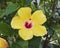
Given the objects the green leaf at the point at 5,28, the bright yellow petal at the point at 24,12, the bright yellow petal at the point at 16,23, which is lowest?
the green leaf at the point at 5,28

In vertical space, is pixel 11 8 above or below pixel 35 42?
above

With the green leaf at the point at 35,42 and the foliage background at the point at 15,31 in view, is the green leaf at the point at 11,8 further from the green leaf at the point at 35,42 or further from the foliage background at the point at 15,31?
the green leaf at the point at 35,42

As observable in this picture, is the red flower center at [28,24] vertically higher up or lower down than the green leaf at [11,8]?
lower down

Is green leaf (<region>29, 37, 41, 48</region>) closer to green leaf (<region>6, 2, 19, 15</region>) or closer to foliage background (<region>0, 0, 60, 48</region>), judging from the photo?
foliage background (<region>0, 0, 60, 48</region>)

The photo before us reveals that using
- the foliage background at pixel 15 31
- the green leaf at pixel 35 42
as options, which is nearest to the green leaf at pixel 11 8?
the foliage background at pixel 15 31

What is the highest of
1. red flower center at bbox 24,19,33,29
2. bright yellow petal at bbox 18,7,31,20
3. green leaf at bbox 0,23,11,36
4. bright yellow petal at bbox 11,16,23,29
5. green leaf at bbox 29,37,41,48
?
bright yellow petal at bbox 18,7,31,20

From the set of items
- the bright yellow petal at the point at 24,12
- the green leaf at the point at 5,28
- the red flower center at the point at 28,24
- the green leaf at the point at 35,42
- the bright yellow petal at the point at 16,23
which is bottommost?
the green leaf at the point at 35,42

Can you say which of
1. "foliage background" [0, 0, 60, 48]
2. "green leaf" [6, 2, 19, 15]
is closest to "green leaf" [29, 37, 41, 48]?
"foliage background" [0, 0, 60, 48]

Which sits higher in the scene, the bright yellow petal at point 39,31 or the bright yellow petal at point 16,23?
the bright yellow petal at point 16,23
